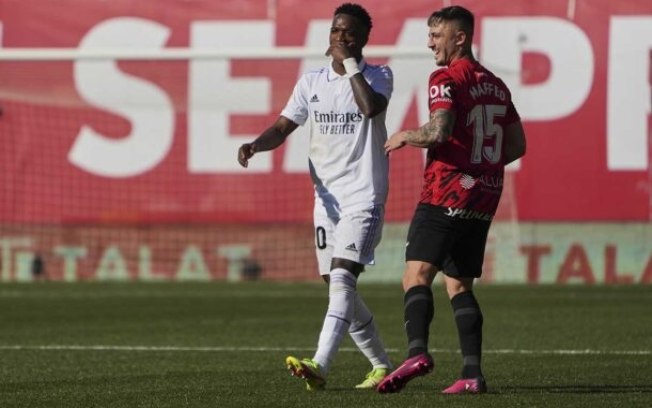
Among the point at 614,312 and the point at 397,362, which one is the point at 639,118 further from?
the point at 397,362

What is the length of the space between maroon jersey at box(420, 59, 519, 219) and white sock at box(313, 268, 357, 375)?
0.68 meters

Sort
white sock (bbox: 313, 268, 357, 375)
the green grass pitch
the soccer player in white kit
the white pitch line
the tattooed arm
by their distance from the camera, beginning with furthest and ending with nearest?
the white pitch line
the soccer player in white kit
white sock (bbox: 313, 268, 357, 375)
the green grass pitch
the tattooed arm

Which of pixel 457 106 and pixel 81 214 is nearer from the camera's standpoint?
pixel 457 106

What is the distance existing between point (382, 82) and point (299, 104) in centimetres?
58

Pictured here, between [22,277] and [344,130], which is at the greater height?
[344,130]

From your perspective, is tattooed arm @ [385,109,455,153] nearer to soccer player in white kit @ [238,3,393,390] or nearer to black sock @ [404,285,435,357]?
soccer player in white kit @ [238,3,393,390]

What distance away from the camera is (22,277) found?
76.5 feet

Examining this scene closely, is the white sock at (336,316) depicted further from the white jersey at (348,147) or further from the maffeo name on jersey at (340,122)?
the maffeo name on jersey at (340,122)

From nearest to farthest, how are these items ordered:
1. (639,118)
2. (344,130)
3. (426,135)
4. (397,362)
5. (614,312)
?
(426,135)
(344,130)
(397,362)
(614,312)
(639,118)

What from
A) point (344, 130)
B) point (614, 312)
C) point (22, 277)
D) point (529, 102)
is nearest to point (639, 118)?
point (529, 102)

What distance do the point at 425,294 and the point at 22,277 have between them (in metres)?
15.7

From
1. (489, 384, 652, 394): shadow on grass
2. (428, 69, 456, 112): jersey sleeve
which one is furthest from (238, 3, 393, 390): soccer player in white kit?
(489, 384, 652, 394): shadow on grass

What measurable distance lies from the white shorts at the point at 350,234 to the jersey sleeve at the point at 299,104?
0.60 m

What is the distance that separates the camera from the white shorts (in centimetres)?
887
